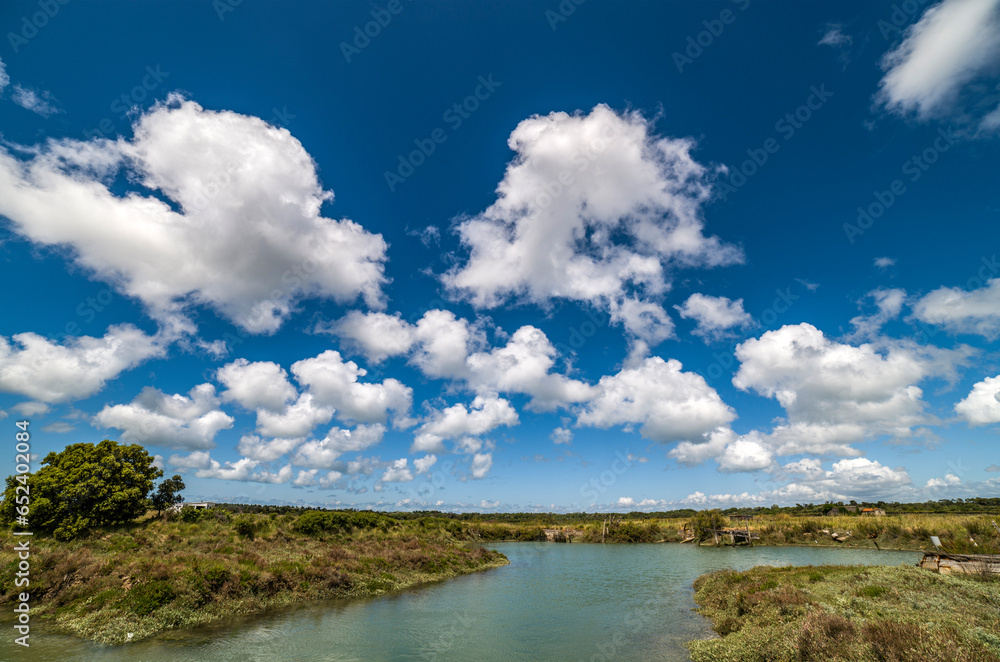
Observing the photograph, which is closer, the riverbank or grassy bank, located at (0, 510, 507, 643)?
grassy bank, located at (0, 510, 507, 643)

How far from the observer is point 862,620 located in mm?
12531

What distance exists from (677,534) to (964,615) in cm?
8871

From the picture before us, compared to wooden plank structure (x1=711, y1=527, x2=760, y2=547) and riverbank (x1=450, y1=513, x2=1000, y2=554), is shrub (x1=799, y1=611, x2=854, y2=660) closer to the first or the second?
riverbank (x1=450, y1=513, x2=1000, y2=554)

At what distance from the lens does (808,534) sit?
237 feet

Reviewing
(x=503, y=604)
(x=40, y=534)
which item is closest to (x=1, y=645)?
(x=40, y=534)

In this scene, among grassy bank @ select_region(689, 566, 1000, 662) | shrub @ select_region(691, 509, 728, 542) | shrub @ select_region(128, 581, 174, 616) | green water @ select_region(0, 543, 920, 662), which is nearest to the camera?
grassy bank @ select_region(689, 566, 1000, 662)

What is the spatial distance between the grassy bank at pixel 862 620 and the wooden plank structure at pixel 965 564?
70.3 inches

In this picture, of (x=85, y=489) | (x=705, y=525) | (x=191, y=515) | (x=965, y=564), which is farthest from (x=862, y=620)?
(x=705, y=525)

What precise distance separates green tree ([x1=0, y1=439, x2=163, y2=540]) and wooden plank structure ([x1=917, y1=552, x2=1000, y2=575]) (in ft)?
178

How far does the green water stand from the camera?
16.6 meters

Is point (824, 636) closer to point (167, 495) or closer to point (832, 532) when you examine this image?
point (167, 495)

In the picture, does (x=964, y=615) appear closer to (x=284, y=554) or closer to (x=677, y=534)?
(x=284, y=554)

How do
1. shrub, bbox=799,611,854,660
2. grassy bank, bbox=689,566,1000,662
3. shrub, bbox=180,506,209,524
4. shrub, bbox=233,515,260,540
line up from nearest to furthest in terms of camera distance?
grassy bank, bbox=689,566,1000,662 → shrub, bbox=799,611,854,660 → shrub, bbox=233,515,260,540 → shrub, bbox=180,506,209,524

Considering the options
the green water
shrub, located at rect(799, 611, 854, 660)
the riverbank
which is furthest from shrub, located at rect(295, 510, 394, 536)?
shrub, located at rect(799, 611, 854, 660)
